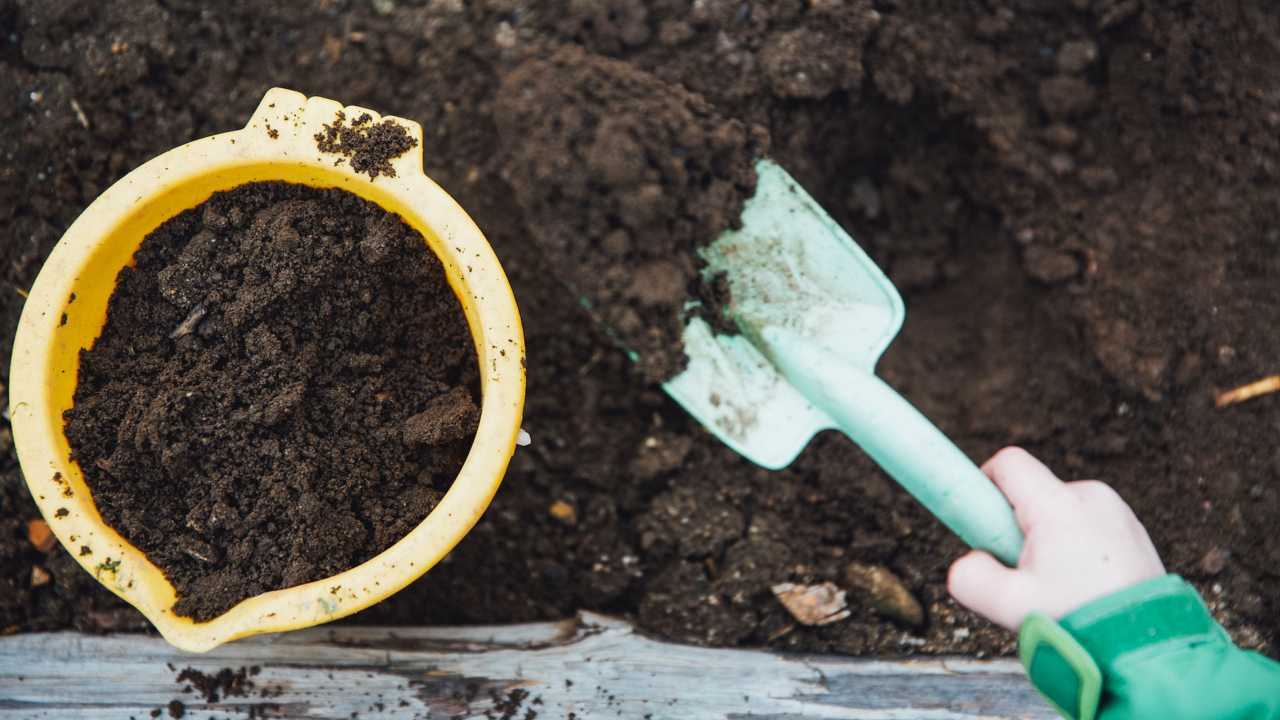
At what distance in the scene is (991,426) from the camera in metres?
1.48

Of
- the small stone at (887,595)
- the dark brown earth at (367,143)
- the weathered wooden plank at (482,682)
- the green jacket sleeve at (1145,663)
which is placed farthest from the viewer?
the small stone at (887,595)

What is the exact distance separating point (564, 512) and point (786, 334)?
18.0 inches

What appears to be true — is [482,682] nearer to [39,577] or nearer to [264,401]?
[264,401]

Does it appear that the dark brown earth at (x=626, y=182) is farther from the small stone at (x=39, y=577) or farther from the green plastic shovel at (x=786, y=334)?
the small stone at (x=39, y=577)

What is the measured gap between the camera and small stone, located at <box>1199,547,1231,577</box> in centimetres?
138

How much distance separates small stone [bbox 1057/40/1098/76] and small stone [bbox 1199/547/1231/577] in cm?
81

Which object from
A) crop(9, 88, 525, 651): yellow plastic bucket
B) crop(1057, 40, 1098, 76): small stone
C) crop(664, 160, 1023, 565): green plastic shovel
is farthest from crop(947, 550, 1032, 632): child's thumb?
crop(1057, 40, 1098, 76): small stone

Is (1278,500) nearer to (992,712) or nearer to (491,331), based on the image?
(992,712)

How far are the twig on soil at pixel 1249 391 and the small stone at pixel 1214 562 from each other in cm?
23

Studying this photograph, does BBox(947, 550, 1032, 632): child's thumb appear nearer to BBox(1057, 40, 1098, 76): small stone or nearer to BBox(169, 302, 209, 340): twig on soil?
BBox(1057, 40, 1098, 76): small stone

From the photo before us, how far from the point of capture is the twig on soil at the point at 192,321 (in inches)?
42.9

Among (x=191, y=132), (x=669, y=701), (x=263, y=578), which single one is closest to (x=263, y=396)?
(x=263, y=578)

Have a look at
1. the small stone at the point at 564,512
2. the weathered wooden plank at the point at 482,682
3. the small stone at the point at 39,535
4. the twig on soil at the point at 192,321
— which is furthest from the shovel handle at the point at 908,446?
the small stone at the point at 39,535

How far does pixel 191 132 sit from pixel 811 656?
1.29m
